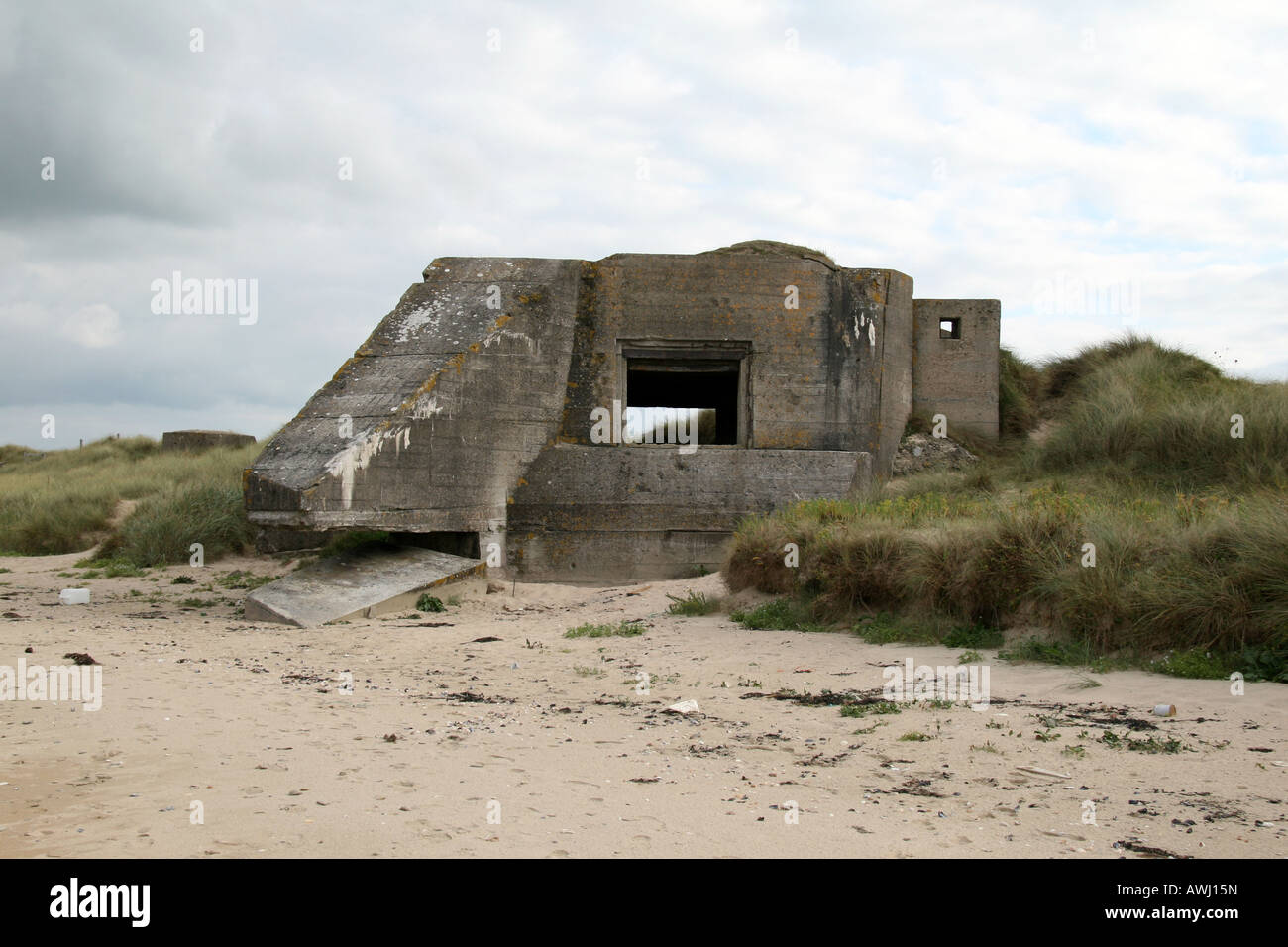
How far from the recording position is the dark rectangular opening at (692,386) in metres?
11.6

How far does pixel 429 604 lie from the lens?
9008 millimetres

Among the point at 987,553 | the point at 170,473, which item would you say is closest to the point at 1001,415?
the point at 987,553

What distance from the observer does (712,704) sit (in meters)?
5.45

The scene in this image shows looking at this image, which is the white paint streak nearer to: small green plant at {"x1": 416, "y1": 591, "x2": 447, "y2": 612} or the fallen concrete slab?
the fallen concrete slab

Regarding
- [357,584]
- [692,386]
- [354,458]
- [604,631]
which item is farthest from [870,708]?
[692,386]

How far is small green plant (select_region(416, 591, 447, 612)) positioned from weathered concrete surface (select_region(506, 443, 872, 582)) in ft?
4.97

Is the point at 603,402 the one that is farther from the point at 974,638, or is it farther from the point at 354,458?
the point at 974,638

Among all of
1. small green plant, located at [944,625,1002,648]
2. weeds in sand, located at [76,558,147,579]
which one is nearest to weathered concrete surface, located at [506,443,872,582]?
small green plant, located at [944,625,1002,648]

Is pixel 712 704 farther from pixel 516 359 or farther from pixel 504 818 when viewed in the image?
pixel 516 359

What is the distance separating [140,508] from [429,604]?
684cm

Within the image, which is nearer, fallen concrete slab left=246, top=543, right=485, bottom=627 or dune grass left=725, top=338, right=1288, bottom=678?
dune grass left=725, top=338, right=1288, bottom=678

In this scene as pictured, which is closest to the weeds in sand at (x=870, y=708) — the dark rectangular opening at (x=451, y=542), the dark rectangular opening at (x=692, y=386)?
the dark rectangular opening at (x=451, y=542)

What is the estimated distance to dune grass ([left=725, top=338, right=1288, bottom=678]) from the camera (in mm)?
5473

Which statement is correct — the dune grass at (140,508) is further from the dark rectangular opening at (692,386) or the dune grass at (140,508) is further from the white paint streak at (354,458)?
the dark rectangular opening at (692,386)
